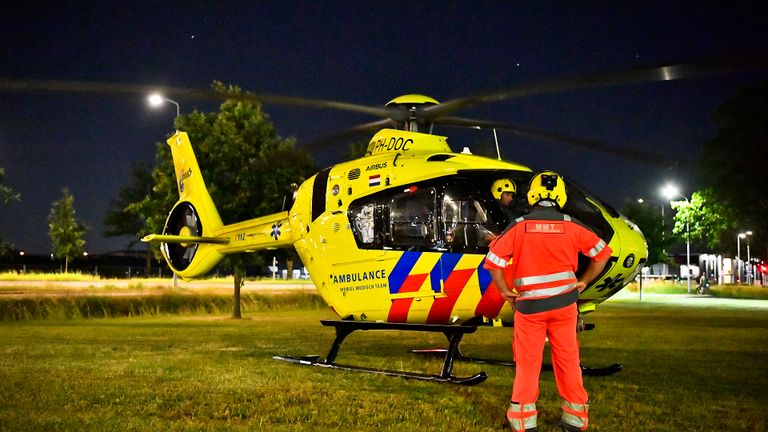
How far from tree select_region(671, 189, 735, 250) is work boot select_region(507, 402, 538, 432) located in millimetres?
38238

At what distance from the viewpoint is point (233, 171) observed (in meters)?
25.2

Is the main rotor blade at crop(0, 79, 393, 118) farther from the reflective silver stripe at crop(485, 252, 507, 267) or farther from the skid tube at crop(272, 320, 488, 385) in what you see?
the reflective silver stripe at crop(485, 252, 507, 267)

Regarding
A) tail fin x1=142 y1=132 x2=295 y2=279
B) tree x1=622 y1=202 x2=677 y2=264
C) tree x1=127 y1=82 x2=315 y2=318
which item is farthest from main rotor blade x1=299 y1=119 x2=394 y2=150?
tree x1=622 y1=202 x2=677 y2=264

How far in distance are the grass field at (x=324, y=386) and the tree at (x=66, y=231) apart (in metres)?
53.8

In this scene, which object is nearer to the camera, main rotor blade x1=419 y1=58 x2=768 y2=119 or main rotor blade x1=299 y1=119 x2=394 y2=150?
main rotor blade x1=419 y1=58 x2=768 y2=119

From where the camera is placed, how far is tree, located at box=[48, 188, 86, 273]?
6631 cm

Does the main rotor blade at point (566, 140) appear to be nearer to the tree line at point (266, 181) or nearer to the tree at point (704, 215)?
the tree line at point (266, 181)

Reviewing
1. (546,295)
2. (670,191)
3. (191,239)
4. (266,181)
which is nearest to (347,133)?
(191,239)

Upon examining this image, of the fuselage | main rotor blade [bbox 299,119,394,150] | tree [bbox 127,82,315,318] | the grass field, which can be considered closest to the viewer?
the grass field

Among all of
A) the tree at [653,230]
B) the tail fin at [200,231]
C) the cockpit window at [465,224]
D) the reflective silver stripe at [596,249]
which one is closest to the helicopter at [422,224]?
the cockpit window at [465,224]

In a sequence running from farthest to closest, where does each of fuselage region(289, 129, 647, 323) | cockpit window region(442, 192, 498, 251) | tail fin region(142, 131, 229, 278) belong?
tail fin region(142, 131, 229, 278) → cockpit window region(442, 192, 498, 251) → fuselage region(289, 129, 647, 323)

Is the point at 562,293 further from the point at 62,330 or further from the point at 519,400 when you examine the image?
the point at 62,330

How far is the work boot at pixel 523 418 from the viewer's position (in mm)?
6191

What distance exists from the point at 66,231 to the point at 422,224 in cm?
6351
